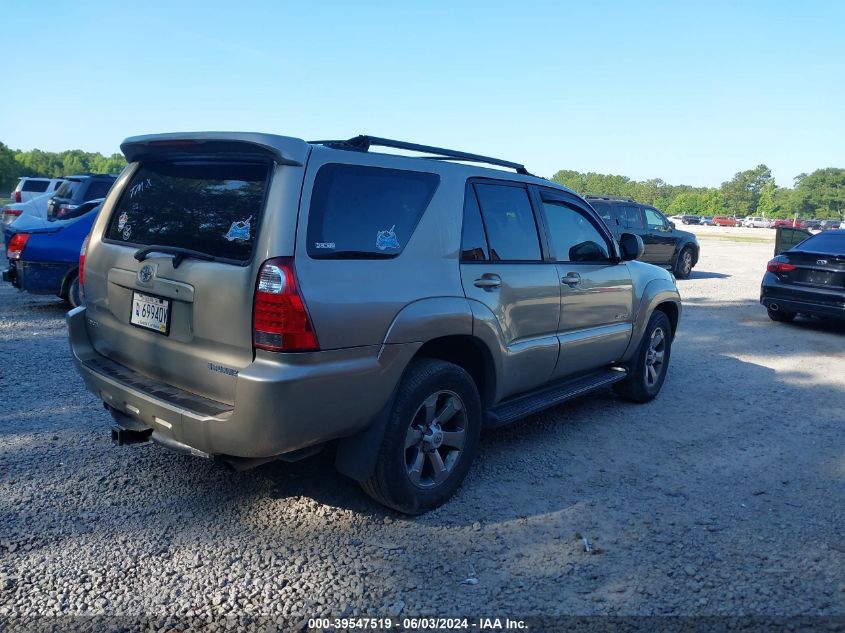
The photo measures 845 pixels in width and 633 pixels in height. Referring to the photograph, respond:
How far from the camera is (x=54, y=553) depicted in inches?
122

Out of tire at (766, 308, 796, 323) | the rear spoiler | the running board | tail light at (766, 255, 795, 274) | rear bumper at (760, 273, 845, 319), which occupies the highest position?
the rear spoiler

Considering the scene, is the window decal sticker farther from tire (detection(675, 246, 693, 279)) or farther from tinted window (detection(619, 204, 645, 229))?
tire (detection(675, 246, 693, 279))

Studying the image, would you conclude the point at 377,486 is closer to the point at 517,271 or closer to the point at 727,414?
the point at 517,271

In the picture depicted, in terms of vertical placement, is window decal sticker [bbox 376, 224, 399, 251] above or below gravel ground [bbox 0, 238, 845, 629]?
above

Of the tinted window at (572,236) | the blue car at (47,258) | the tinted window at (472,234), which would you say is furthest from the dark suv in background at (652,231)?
the tinted window at (472,234)

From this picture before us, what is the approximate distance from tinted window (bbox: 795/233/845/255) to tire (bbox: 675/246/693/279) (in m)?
6.68

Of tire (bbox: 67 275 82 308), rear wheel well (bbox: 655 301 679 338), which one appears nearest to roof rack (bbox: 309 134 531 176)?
rear wheel well (bbox: 655 301 679 338)

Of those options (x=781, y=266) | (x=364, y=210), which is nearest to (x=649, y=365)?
(x=364, y=210)

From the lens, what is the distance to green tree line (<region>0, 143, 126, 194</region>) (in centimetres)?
7900

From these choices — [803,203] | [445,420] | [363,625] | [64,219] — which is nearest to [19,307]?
[64,219]

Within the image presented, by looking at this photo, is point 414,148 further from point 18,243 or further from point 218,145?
point 18,243

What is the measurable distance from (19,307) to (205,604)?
8150mm

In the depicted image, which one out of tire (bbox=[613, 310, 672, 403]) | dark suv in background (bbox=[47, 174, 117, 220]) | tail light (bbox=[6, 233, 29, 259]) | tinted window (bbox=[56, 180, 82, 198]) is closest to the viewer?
tire (bbox=[613, 310, 672, 403])

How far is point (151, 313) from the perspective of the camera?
338 centimetres
